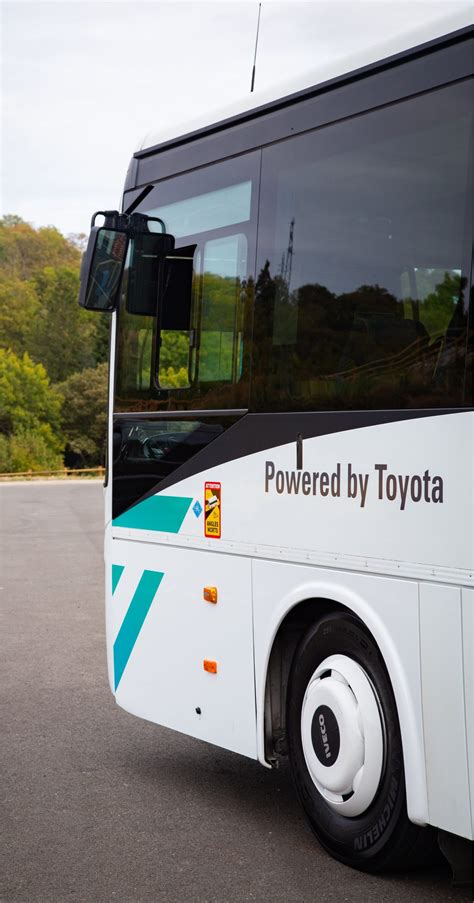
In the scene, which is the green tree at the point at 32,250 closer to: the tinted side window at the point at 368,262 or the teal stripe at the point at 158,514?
the teal stripe at the point at 158,514

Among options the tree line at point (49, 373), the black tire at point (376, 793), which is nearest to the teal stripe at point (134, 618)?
the black tire at point (376, 793)

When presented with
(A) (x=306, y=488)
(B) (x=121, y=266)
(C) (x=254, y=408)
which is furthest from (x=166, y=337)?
(A) (x=306, y=488)

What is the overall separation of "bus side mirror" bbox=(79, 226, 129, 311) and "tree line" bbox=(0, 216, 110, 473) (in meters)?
67.2

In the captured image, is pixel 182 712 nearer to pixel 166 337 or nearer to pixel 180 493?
pixel 180 493

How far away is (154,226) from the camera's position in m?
6.41

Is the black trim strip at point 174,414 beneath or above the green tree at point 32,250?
beneath

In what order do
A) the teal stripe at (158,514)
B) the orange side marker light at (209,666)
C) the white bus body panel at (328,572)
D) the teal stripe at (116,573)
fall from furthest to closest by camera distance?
the teal stripe at (116,573) → the teal stripe at (158,514) → the orange side marker light at (209,666) → the white bus body panel at (328,572)

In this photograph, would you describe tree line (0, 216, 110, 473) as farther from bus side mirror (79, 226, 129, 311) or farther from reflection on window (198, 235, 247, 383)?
reflection on window (198, 235, 247, 383)

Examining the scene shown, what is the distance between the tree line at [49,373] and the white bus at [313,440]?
6738cm

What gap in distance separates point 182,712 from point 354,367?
2.14 meters

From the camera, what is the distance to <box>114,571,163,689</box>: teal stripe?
6324mm

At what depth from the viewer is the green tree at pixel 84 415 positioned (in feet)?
304

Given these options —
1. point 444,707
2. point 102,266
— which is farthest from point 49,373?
point 444,707

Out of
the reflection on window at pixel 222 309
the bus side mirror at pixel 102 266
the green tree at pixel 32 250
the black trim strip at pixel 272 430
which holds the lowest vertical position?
the black trim strip at pixel 272 430
